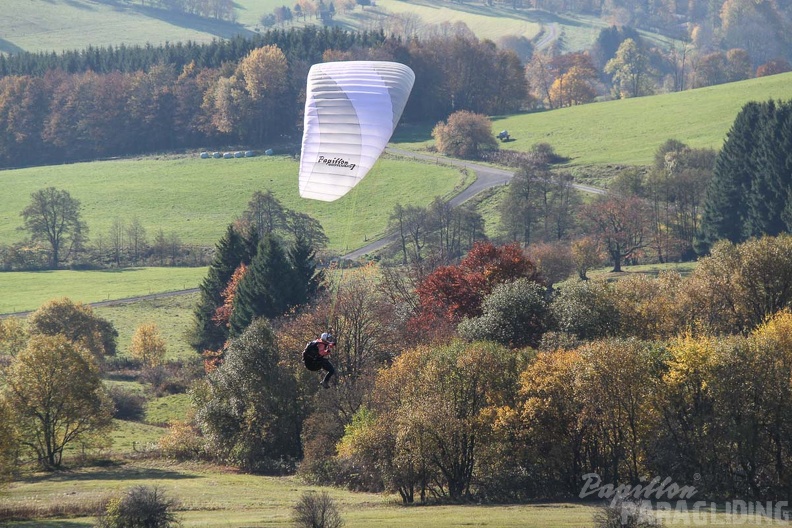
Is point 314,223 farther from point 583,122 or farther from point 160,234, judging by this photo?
point 583,122

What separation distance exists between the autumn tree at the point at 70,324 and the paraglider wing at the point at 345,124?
43.0 metres

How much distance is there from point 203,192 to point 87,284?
30.8 m

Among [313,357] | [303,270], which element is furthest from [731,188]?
[313,357]

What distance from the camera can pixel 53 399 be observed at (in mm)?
55250

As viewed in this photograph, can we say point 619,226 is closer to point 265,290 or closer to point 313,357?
point 265,290

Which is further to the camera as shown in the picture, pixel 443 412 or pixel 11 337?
Result: pixel 11 337

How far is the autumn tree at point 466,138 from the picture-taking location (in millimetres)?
133375

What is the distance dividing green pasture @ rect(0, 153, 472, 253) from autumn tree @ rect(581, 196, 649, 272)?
24.2m

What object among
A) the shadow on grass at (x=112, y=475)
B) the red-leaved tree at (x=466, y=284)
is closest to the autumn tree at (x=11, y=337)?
the shadow on grass at (x=112, y=475)

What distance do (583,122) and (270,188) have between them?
42273 millimetres

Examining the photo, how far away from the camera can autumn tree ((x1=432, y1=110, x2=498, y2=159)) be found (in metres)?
133

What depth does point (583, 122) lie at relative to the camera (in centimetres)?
14088

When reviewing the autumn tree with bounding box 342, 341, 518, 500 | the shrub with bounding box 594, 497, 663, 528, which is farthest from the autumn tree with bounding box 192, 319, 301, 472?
the shrub with bounding box 594, 497, 663, 528

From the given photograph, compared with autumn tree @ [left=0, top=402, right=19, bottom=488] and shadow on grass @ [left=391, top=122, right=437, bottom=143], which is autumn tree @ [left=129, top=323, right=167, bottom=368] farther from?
shadow on grass @ [left=391, top=122, right=437, bottom=143]
